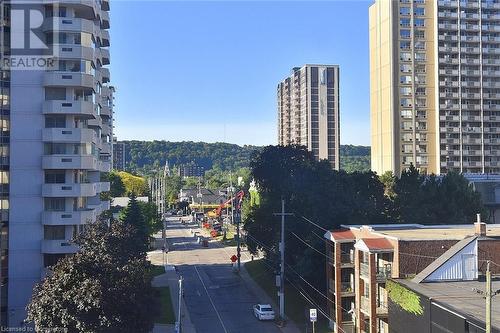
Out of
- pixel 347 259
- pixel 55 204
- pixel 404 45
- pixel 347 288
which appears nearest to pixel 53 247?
pixel 55 204

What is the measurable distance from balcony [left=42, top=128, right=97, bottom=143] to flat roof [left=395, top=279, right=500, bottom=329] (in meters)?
23.9

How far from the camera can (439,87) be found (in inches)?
3794

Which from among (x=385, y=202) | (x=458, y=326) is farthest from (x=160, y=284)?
(x=458, y=326)

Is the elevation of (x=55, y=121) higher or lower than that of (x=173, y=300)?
higher

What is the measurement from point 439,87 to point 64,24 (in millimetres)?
71156

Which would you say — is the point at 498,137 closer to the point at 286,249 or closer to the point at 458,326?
the point at 286,249

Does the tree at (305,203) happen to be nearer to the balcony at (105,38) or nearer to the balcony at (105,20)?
the balcony at (105,38)

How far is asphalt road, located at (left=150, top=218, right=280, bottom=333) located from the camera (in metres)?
41.6

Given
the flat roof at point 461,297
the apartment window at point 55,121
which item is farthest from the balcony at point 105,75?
the flat roof at point 461,297

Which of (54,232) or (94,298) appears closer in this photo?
(94,298)

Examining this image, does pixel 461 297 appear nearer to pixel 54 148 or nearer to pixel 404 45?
pixel 54 148

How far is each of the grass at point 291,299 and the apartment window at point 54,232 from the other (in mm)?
17909

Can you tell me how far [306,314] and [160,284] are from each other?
1758cm

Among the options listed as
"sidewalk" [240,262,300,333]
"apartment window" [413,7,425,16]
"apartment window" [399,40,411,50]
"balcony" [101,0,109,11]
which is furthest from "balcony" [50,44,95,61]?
"apartment window" [413,7,425,16]
